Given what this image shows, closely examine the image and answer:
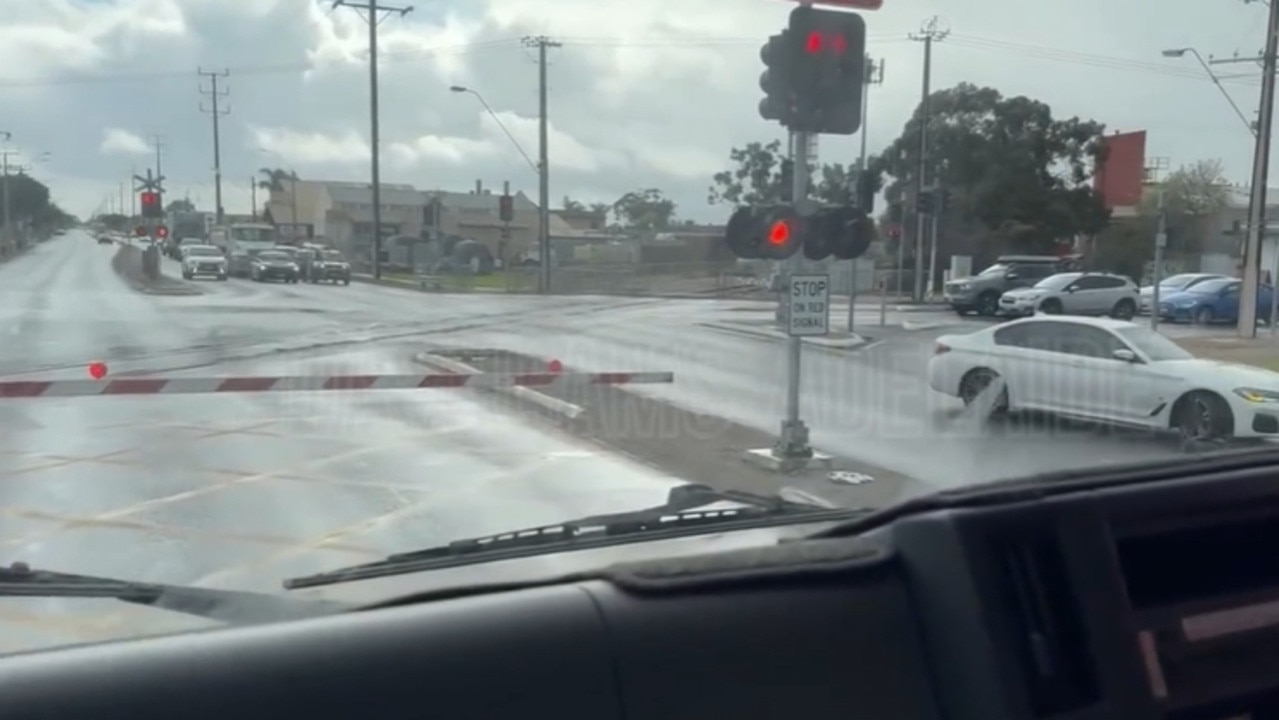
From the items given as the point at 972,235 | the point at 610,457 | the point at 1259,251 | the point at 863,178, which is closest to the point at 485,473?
the point at 610,457

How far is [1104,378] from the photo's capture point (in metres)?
9.88

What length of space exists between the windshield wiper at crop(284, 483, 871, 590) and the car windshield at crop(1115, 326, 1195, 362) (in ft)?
20.2

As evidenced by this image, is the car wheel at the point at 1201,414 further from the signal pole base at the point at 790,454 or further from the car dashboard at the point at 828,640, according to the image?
the car dashboard at the point at 828,640

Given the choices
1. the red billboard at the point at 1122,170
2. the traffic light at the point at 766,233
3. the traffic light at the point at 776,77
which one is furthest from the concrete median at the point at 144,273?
the red billboard at the point at 1122,170

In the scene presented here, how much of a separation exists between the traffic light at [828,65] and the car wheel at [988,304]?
3612 millimetres

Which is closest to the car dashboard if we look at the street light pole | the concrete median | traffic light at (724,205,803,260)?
the concrete median

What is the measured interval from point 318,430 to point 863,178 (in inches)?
162

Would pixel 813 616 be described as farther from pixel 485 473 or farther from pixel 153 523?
pixel 485 473

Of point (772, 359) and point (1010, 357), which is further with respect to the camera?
point (772, 359)

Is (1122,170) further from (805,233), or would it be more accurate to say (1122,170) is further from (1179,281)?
(1179,281)

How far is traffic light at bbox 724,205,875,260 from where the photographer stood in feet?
31.2

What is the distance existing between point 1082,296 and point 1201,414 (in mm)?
4881

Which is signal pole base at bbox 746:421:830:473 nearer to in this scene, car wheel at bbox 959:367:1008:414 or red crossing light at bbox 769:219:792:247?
red crossing light at bbox 769:219:792:247

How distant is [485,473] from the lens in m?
7.26
